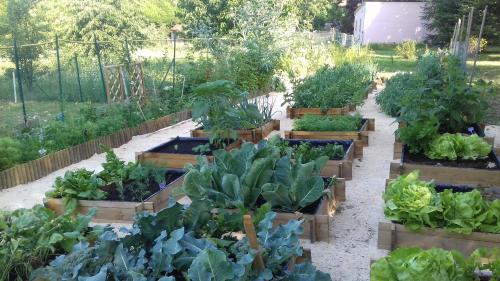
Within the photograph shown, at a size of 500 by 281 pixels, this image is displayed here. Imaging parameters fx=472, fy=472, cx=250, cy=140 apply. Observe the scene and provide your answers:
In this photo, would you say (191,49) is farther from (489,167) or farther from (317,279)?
(317,279)

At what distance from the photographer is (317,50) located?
16.2 meters

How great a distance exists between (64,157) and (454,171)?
189 inches

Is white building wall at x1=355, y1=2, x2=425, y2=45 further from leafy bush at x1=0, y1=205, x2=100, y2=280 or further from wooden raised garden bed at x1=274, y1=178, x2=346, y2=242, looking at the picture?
leafy bush at x1=0, y1=205, x2=100, y2=280

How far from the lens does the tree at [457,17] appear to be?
20969 millimetres

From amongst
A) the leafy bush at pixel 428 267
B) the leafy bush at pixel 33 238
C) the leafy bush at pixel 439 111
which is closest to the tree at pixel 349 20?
the leafy bush at pixel 439 111

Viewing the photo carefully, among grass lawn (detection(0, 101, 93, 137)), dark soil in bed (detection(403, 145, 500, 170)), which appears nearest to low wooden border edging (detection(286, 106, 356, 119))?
dark soil in bed (detection(403, 145, 500, 170))

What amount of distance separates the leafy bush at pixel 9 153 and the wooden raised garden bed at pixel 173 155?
1.41 m

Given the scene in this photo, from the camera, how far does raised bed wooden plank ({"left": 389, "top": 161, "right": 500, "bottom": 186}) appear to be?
181 inches

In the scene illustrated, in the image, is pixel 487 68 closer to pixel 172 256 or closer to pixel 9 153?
pixel 9 153

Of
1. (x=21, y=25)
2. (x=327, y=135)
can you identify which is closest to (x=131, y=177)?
(x=327, y=135)

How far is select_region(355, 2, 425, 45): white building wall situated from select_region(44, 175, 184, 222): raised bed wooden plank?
27448 millimetres

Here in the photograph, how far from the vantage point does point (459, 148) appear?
16.5 ft

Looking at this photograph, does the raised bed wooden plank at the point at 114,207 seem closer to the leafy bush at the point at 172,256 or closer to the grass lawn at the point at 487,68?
the leafy bush at the point at 172,256

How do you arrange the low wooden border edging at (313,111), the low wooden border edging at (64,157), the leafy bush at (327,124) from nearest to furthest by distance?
the low wooden border edging at (64,157) < the leafy bush at (327,124) < the low wooden border edging at (313,111)
